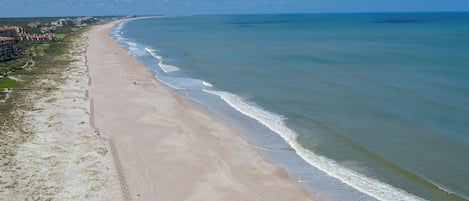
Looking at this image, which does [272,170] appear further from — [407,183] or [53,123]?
[53,123]

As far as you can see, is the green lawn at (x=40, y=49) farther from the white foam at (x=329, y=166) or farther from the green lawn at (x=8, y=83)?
the white foam at (x=329, y=166)

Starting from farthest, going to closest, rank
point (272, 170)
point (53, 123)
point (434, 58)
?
point (434, 58) < point (53, 123) < point (272, 170)

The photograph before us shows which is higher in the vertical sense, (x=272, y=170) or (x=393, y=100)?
(x=393, y=100)

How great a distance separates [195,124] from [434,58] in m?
35.5

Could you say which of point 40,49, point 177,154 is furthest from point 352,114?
point 40,49

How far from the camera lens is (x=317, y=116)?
1069 inches

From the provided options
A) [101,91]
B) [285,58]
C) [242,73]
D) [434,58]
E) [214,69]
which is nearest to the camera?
[101,91]

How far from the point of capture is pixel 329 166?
19.7 metres

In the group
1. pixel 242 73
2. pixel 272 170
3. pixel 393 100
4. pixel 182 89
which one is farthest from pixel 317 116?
pixel 242 73

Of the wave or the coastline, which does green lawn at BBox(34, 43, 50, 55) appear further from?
the coastline

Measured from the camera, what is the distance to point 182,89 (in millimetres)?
36875

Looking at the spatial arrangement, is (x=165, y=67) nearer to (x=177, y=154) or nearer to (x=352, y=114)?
(x=352, y=114)

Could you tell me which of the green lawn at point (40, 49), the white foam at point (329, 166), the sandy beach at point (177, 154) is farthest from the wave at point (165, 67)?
the white foam at point (329, 166)

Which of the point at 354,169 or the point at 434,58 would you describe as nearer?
the point at 354,169
